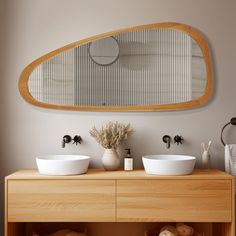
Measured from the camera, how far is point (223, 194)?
2.34 m

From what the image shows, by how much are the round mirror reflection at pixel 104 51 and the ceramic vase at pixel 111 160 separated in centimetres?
70

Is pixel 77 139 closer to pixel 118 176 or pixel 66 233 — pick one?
pixel 118 176

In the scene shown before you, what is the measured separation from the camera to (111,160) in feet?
8.47

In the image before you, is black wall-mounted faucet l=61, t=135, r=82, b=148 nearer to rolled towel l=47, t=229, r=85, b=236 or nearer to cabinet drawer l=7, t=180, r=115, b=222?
cabinet drawer l=7, t=180, r=115, b=222

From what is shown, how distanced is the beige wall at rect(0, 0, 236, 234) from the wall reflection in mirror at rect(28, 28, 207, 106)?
0.35 ft

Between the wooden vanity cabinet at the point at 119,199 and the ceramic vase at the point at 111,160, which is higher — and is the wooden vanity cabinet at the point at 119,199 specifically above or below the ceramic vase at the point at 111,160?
below

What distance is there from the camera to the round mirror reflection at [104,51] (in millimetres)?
2770

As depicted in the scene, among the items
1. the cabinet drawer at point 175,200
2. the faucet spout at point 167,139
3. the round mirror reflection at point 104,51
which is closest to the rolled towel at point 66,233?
the cabinet drawer at point 175,200

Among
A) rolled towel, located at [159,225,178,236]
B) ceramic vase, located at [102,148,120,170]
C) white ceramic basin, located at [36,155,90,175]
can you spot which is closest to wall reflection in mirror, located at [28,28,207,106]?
ceramic vase, located at [102,148,120,170]

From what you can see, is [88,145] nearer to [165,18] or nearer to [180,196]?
[180,196]

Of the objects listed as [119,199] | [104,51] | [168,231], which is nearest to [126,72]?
[104,51]

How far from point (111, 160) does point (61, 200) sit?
0.47 metres

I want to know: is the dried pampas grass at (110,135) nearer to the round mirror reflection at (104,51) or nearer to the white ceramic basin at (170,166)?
the white ceramic basin at (170,166)

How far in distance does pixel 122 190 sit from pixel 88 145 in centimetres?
56
